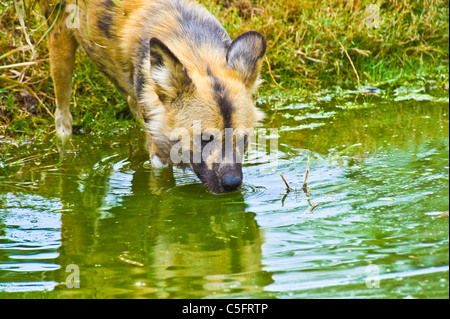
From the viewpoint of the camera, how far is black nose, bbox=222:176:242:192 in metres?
3.92

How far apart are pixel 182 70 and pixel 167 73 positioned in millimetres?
129

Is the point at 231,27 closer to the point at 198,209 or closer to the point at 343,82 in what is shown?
the point at 343,82

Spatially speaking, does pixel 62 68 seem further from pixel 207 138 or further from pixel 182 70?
pixel 207 138

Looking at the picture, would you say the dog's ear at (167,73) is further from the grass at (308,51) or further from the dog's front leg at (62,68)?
the grass at (308,51)

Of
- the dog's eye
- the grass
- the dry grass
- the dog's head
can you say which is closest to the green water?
the dog's head

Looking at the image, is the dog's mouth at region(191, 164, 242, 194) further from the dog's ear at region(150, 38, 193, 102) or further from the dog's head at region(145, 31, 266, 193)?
the dog's ear at region(150, 38, 193, 102)

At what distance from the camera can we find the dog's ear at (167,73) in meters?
3.95

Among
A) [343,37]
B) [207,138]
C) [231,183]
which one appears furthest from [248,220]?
[343,37]

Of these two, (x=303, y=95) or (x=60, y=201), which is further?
(x=303, y=95)

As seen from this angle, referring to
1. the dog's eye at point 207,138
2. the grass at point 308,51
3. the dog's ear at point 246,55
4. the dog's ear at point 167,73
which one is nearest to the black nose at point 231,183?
the dog's eye at point 207,138
